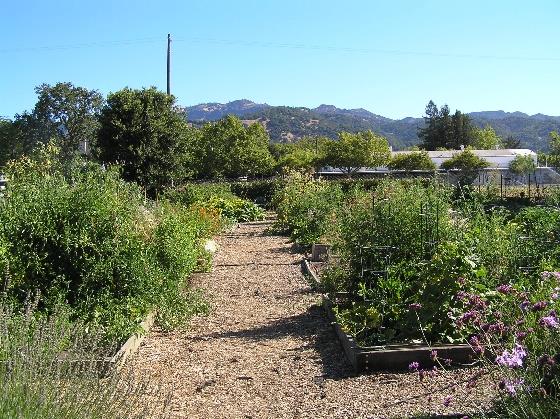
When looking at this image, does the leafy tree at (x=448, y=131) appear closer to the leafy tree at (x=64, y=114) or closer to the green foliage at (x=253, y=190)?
the leafy tree at (x=64, y=114)

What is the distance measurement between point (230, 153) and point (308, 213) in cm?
4299

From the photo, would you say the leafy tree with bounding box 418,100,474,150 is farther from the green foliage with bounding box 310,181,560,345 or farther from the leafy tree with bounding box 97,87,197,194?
the green foliage with bounding box 310,181,560,345

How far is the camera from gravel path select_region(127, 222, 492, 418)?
486 cm

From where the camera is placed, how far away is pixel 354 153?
204ft

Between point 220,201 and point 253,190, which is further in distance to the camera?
point 253,190

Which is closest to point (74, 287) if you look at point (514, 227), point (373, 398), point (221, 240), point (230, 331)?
point (230, 331)

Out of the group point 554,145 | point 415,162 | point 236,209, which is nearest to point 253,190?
point 236,209

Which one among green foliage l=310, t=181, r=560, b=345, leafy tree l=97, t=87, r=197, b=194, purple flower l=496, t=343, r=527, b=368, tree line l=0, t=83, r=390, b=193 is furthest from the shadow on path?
tree line l=0, t=83, r=390, b=193

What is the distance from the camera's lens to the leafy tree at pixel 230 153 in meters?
58.5

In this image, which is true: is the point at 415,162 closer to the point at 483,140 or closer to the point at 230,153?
the point at 230,153

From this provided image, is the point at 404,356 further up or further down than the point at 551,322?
further down

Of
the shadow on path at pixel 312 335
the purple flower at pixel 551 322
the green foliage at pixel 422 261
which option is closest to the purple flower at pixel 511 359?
the purple flower at pixel 551 322

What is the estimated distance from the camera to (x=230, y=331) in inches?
297

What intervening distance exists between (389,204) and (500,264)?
1.59 meters
